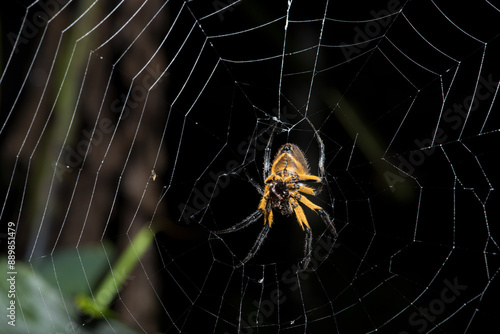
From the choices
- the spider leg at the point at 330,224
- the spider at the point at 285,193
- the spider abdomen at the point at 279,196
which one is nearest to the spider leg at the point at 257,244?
the spider at the point at 285,193

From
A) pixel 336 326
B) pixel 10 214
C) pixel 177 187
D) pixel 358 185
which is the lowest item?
pixel 336 326

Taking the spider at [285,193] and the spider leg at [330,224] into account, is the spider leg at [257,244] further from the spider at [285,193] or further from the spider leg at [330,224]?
the spider leg at [330,224]

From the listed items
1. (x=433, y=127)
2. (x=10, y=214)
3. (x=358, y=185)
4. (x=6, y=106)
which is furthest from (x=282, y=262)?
(x=6, y=106)

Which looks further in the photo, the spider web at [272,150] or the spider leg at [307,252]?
the spider leg at [307,252]

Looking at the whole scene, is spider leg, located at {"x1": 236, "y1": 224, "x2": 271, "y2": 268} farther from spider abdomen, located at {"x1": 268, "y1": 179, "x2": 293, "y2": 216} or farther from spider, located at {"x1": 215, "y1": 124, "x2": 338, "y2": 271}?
spider abdomen, located at {"x1": 268, "y1": 179, "x2": 293, "y2": 216}

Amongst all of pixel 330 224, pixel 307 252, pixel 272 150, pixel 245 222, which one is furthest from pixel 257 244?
pixel 272 150

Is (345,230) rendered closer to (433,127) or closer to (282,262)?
(282,262)

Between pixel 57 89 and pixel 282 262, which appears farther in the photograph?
pixel 282 262
